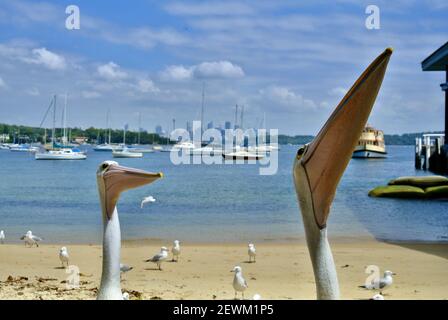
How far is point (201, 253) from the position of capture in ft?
44.9

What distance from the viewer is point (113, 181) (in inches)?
176

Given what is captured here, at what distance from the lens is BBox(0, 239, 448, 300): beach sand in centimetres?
891

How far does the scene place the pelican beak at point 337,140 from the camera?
2.66 m

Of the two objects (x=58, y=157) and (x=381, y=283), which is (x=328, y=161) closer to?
(x=381, y=283)

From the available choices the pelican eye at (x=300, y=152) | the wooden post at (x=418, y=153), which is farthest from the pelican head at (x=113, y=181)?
the wooden post at (x=418, y=153)

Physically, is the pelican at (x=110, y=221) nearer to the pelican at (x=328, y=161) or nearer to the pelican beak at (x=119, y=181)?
the pelican beak at (x=119, y=181)

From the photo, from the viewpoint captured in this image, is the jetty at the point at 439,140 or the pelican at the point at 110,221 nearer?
the pelican at the point at 110,221

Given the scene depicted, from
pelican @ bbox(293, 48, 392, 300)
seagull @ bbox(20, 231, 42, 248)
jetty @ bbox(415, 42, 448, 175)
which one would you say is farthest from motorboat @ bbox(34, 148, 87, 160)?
pelican @ bbox(293, 48, 392, 300)

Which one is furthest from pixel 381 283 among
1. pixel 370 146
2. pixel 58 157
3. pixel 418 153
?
pixel 370 146

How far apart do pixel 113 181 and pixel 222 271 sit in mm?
7036

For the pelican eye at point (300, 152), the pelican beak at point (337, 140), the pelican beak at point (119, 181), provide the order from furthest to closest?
the pelican beak at point (119, 181), the pelican eye at point (300, 152), the pelican beak at point (337, 140)

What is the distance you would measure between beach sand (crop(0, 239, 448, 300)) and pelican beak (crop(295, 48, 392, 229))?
5.32 m

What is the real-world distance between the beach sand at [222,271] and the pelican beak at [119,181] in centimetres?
360

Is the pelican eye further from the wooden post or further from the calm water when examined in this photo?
the wooden post
